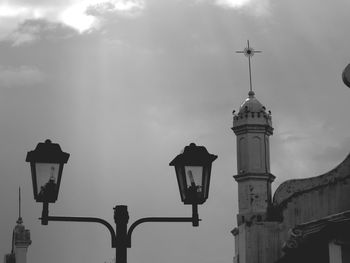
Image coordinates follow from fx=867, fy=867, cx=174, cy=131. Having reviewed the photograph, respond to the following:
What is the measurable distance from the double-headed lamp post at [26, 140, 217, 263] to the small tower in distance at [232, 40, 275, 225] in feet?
48.7

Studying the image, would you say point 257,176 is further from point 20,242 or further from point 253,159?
point 20,242

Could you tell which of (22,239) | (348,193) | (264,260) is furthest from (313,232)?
(22,239)

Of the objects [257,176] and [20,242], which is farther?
[20,242]

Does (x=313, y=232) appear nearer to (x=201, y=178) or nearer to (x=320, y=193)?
(x=320, y=193)

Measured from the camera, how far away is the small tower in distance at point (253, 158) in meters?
25.1

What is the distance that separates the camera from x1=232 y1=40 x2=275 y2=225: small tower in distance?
25.1 m

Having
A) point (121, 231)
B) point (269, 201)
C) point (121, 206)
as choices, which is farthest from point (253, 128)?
point (121, 231)

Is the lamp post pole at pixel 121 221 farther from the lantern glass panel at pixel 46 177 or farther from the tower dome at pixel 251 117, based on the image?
the tower dome at pixel 251 117

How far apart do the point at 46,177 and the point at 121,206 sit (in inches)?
36.6

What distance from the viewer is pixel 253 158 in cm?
2562

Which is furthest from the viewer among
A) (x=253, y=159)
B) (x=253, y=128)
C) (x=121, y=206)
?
(x=253, y=128)

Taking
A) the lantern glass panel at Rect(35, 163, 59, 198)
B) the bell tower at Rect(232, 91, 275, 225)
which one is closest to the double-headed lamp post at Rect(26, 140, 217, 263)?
the lantern glass panel at Rect(35, 163, 59, 198)

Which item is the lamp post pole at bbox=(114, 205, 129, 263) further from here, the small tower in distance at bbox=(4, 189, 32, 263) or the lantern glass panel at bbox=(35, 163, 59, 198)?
the small tower in distance at bbox=(4, 189, 32, 263)

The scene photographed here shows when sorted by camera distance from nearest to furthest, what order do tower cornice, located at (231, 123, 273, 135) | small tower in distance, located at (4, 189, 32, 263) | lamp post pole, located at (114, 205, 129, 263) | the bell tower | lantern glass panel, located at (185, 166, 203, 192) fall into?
1. lamp post pole, located at (114, 205, 129, 263)
2. lantern glass panel, located at (185, 166, 203, 192)
3. the bell tower
4. tower cornice, located at (231, 123, 273, 135)
5. small tower in distance, located at (4, 189, 32, 263)
